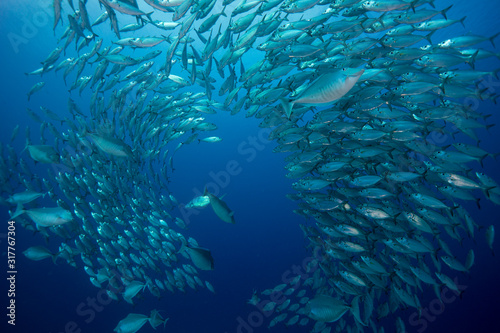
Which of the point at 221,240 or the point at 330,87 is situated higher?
the point at 330,87

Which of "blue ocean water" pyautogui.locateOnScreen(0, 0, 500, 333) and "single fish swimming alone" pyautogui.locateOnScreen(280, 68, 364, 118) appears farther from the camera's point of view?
"blue ocean water" pyautogui.locateOnScreen(0, 0, 500, 333)

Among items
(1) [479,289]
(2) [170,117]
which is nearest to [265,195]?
(1) [479,289]

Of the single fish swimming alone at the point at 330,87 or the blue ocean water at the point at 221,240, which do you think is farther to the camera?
the blue ocean water at the point at 221,240

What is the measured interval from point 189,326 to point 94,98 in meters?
21.0

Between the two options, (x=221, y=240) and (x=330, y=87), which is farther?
(x=221, y=240)

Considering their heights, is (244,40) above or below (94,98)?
below

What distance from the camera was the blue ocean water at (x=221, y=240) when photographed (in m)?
16.2

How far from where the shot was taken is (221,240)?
3031cm

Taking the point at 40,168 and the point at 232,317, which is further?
the point at 40,168

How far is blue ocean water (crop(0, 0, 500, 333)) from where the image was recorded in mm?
16156

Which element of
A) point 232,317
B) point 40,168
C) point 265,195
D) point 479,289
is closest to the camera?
point 479,289

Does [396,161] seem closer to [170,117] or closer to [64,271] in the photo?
[170,117]

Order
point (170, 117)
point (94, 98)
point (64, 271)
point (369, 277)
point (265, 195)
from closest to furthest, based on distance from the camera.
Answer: point (369, 277) < point (94, 98) < point (170, 117) < point (64, 271) < point (265, 195)

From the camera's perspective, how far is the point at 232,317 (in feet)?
75.0
